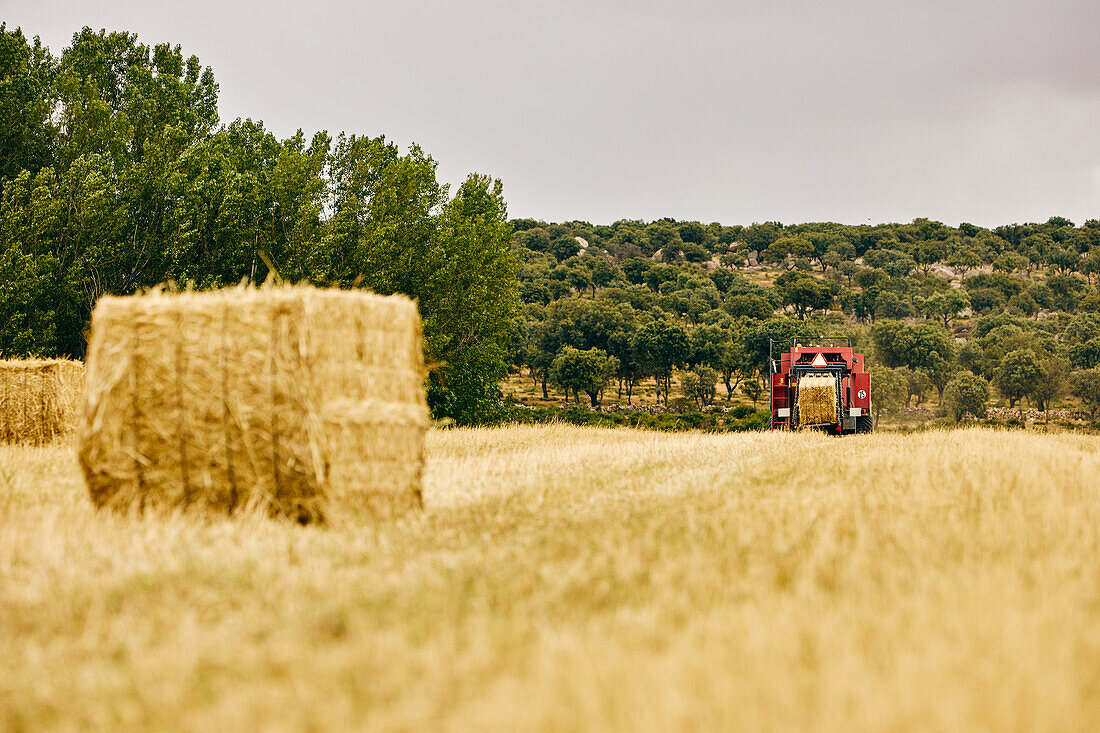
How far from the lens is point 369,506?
709 centimetres

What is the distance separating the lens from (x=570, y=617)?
Result: 3.96 meters

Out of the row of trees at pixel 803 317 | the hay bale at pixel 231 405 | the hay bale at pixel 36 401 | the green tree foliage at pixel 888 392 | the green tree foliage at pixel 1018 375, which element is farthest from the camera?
the row of trees at pixel 803 317

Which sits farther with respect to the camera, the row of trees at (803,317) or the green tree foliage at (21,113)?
the row of trees at (803,317)

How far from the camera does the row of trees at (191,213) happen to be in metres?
25.6

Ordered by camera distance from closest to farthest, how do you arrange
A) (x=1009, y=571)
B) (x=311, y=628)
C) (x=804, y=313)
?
1. (x=311, y=628)
2. (x=1009, y=571)
3. (x=804, y=313)

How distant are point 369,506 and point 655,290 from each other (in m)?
125

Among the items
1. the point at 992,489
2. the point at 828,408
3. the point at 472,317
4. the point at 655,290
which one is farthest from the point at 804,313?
the point at 992,489

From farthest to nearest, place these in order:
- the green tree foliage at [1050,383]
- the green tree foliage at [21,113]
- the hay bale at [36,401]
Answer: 1. the green tree foliage at [1050,383]
2. the green tree foliage at [21,113]
3. the hay bale at [36,401]

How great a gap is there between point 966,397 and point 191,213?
216ft

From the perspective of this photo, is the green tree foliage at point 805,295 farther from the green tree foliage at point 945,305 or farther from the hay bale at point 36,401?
the hay bale at point 36,401

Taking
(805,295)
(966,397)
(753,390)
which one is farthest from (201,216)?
(805,295)

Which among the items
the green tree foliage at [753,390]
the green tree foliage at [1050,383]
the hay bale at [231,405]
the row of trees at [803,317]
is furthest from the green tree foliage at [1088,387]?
the hay bale at [231,405]

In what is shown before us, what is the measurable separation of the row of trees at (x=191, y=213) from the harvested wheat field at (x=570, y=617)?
18526 millimetres

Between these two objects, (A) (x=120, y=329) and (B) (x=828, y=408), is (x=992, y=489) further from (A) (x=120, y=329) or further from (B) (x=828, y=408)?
(B) (x=828, y=408)
